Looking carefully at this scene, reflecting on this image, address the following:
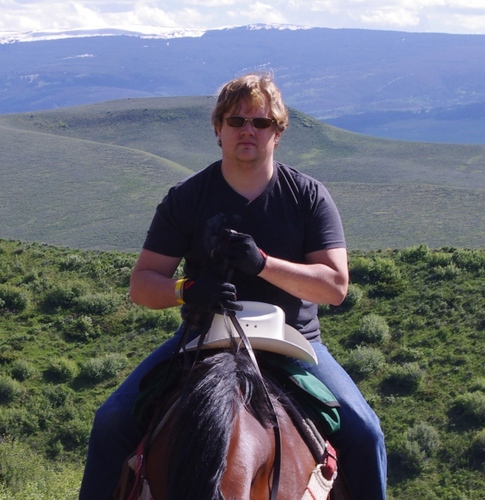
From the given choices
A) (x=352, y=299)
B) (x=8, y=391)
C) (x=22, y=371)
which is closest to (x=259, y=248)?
(x=8, y=391)

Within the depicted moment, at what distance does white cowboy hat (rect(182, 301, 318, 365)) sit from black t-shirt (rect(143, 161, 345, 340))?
329 mm

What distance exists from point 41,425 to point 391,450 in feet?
24.5

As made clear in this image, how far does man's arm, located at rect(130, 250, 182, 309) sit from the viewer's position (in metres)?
3.92

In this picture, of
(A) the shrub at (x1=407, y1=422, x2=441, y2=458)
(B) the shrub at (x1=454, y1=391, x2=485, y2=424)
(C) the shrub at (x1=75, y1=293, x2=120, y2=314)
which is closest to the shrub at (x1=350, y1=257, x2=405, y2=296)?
(B) the shrub at (x1=454, y1=391, x2=485, y2=424)

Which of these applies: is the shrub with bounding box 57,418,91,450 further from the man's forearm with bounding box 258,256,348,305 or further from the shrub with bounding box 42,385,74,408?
the man's forearm with bounding box 258,256,348,305

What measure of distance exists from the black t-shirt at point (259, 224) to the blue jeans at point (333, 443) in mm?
447

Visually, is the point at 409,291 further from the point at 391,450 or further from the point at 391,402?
the point at 391,450

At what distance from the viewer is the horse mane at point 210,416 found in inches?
109

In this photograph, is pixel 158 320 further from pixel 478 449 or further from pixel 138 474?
pixel 138 474

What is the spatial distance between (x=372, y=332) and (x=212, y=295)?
17.5m

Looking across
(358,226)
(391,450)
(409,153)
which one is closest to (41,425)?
(391,450)

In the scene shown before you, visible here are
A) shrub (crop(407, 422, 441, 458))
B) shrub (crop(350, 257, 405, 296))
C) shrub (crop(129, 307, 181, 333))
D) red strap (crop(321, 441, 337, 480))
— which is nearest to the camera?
red strap (crop(321, 441, 337, 480))

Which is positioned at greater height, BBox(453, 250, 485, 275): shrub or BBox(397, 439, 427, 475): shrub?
BBox(453, 250, 485, 275): shrub

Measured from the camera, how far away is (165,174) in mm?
77312
